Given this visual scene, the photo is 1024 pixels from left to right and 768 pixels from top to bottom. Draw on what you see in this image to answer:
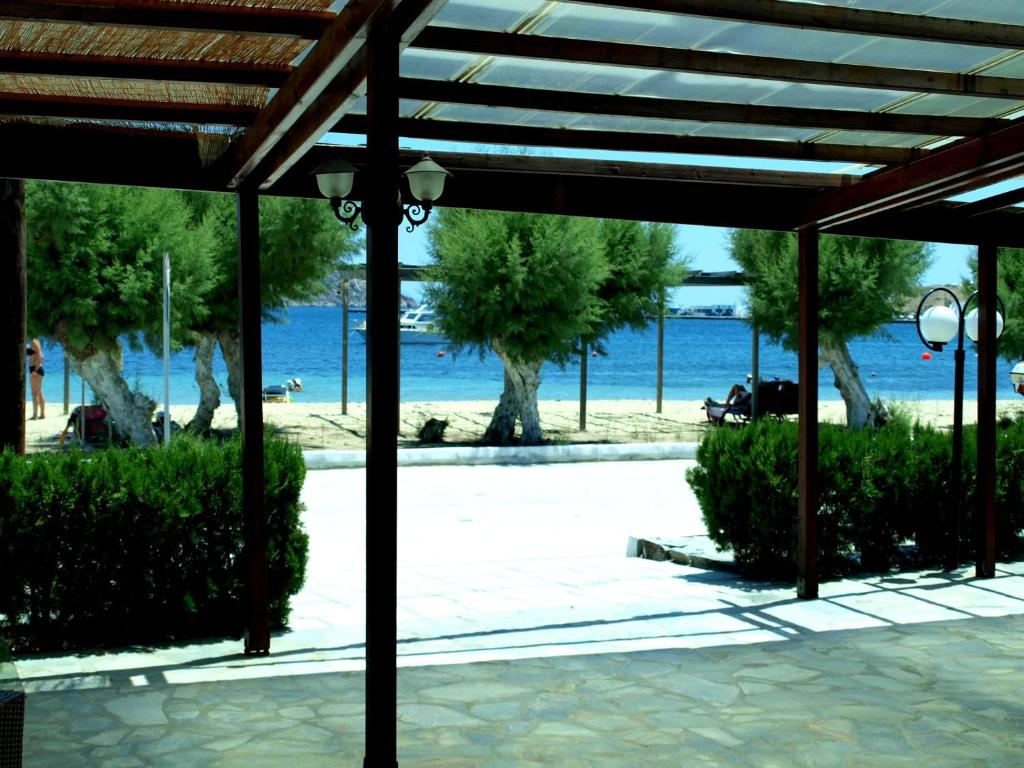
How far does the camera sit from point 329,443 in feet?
70.4

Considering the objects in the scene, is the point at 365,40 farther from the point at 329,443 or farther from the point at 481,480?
the point at 329,443

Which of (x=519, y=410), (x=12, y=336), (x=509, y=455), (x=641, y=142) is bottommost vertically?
(x=509, y=455)

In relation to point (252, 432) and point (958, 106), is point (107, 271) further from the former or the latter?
point (958, 106)

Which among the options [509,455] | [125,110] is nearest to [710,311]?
[509,455]

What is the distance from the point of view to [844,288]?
22250 mm

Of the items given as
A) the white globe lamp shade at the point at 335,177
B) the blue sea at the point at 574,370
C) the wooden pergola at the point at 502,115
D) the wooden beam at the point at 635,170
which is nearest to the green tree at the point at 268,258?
the wooden pergola at the point at 502,115

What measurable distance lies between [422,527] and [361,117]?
6795 mm

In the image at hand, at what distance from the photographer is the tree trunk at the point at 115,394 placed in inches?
751

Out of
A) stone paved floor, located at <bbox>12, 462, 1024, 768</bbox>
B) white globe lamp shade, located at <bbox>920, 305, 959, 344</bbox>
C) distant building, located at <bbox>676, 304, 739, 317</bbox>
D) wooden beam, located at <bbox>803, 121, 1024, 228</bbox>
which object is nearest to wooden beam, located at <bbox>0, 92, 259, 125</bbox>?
stone paved floor, located at <bbox>12, 462, 1024, 768</bbox>

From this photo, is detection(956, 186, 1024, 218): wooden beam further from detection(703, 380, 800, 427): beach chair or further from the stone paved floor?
detection(703, 380, 800, 427): beach chair

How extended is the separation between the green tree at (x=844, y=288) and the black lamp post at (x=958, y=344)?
1295cm

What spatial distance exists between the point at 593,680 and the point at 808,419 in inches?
108

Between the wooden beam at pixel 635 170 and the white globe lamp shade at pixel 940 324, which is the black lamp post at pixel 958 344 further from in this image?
the wooden beam at pixel 635 170

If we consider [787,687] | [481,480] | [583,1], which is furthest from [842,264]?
[583,1]
